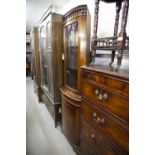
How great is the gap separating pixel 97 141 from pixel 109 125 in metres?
0.26

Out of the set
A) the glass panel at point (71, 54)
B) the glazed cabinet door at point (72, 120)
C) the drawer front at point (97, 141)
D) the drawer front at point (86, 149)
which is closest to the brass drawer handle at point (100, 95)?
the drawer front at point (97, 141)

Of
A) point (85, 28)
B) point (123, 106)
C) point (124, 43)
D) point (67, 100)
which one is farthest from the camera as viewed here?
point (67, 100)

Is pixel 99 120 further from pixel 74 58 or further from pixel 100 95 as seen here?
pixel 74 58

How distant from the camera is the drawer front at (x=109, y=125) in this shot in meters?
0.85

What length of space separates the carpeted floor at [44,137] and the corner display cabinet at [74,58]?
0.84 feet

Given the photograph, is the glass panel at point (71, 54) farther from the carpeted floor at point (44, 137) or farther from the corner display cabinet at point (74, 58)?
the carpeted floor at point (44, 137)

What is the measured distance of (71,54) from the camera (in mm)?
2047

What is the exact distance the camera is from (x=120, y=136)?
2.89 feet

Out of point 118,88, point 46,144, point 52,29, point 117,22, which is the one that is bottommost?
point 46,144
